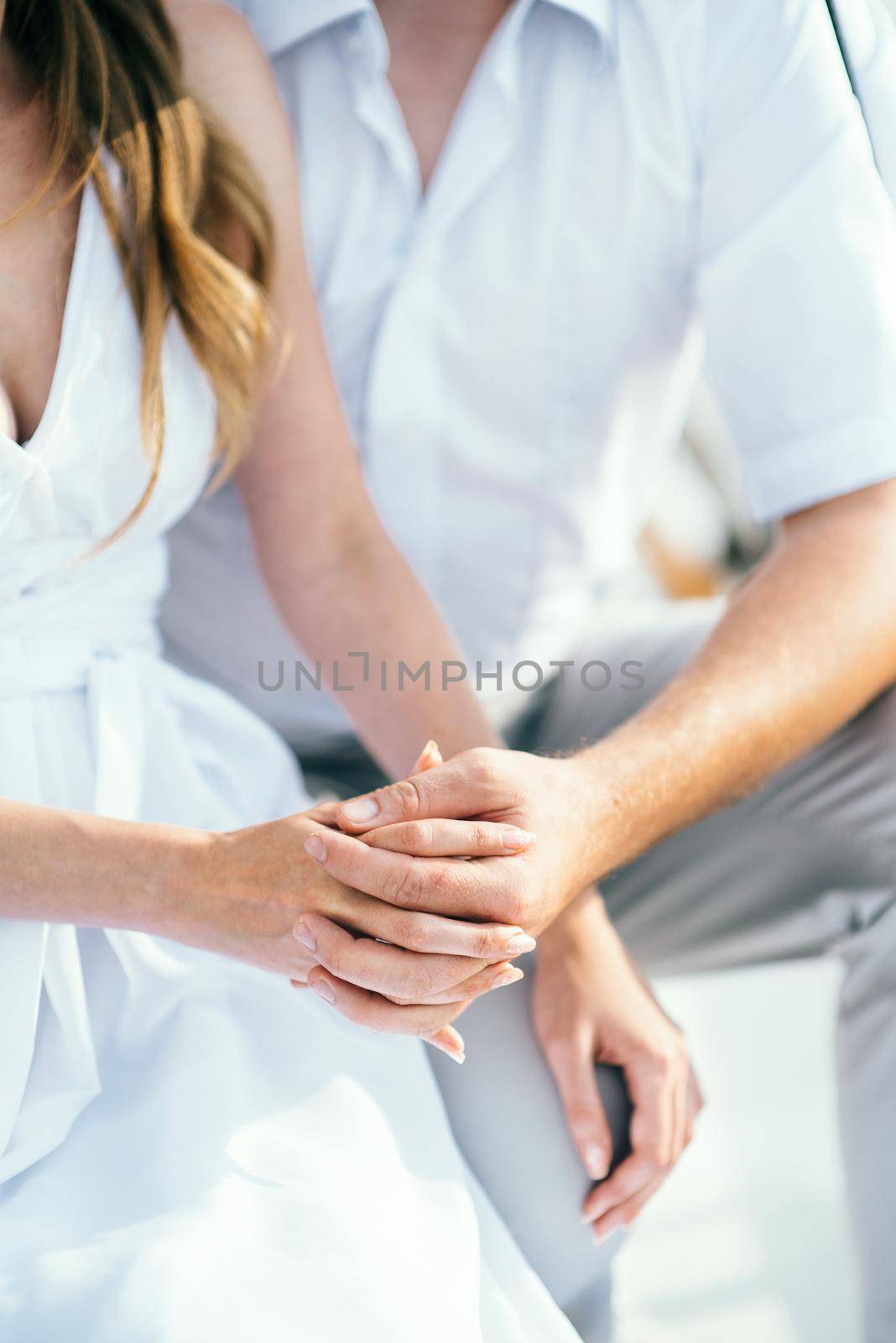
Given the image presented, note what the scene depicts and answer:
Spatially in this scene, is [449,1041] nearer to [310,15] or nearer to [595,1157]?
[595,1157]

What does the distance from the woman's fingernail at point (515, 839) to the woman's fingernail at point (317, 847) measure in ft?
0.39

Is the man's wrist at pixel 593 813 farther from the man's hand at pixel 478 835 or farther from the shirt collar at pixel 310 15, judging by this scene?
the shirt collar at pixel 310 15

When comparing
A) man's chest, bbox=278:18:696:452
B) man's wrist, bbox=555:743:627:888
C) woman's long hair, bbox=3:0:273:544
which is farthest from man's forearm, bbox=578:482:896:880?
woman's long hair, bbox=3:0:273:544

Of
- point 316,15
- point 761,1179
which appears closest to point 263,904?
point 316,15

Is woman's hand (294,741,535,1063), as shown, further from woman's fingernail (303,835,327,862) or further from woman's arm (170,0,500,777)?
woman's arm (170,0,500,777)

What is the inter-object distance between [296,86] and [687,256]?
42 cm

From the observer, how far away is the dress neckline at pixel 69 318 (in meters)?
0.92

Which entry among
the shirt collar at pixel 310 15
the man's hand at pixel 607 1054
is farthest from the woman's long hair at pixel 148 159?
the man's hand at pixel 607 1054

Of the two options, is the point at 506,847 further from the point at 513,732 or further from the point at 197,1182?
the point at 513,732

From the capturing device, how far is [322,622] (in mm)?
1152

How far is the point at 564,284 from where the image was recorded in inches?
49.1

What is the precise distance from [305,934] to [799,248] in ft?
2.47

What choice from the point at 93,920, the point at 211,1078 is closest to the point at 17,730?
the point at 93,920

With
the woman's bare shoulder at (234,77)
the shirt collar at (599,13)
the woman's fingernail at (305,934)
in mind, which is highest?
the woman's bare shoulder at (234,77)
